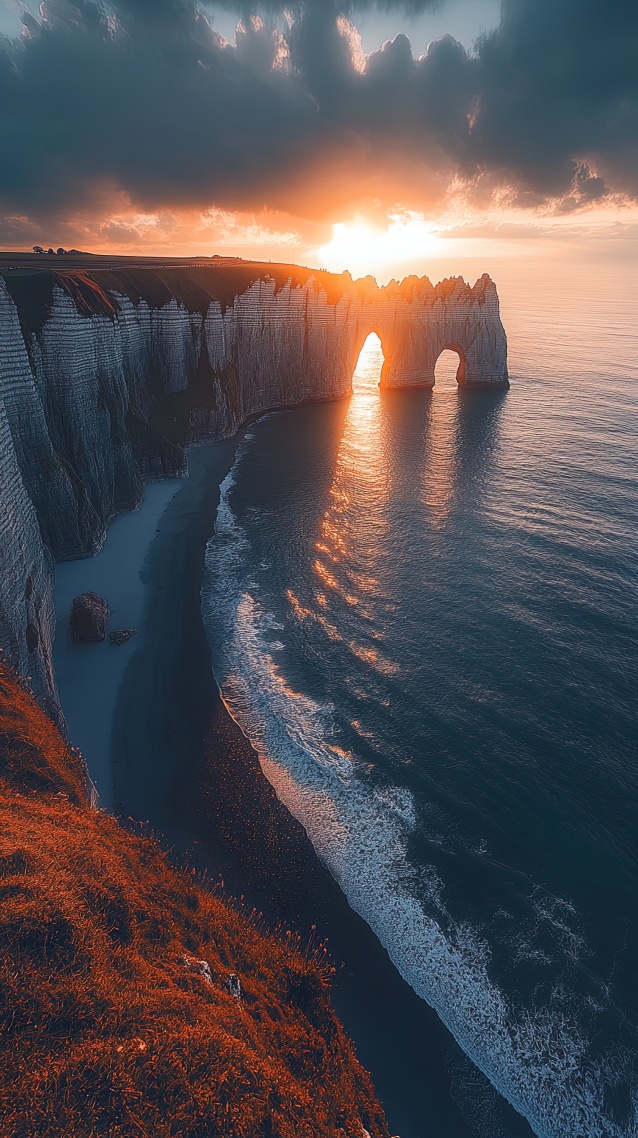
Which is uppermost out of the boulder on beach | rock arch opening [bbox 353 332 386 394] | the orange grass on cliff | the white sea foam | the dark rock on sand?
rock arch opening [bbox 353 332 386 394]

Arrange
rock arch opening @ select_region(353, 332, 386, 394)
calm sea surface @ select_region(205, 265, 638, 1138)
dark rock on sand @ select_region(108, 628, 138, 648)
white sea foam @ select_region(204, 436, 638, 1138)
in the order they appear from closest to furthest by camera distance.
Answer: white sea foam @ select_region(204, 436, 638, 1138), calm sea surface @ select_region(205, 265, 638, 1138), dark rock on sand @ select_region(108, 628, 138, 648), rock arch opening @ select_region(353, 332, 386, 394)

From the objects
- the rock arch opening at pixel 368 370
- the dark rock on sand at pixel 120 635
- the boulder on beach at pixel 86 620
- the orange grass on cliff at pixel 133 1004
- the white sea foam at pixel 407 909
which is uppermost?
the rock arch opening at pixel 368 370

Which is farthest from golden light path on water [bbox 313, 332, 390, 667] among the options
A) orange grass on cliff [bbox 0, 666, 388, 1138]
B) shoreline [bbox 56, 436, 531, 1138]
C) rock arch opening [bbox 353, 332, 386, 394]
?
rock arch opening [bbox 353, 332, 386, 394]

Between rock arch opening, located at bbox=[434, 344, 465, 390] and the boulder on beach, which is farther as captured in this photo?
rock arch opening, located at bbox=[434, 344, 465, 390]

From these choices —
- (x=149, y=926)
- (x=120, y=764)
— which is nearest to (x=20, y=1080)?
(x=149, y=926)

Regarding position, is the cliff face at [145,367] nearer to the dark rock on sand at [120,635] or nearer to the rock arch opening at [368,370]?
the dark rock on sand at [120,635]

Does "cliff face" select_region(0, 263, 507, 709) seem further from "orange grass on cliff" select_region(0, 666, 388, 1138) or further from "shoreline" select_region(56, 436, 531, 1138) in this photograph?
"orange grass on cliff" select_region(0, 666, 388, 1138)

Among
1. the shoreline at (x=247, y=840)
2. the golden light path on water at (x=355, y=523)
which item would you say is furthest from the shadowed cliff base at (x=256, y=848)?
the golden light path on water at (x=355, y=523)
